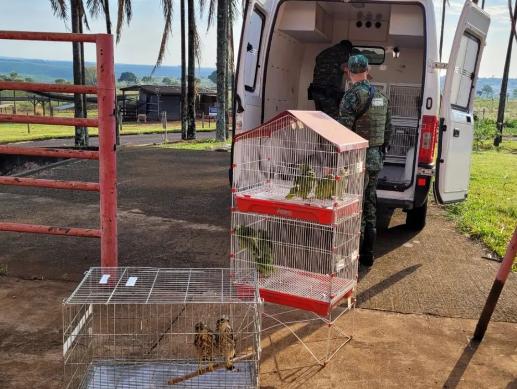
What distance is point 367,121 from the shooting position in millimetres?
4941

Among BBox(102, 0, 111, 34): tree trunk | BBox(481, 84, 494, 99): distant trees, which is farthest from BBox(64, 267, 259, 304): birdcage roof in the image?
BBox(481, 84, 494, 99): distant trees

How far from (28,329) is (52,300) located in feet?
1.70

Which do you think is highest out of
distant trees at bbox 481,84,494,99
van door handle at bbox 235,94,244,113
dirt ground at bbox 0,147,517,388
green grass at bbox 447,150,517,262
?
distant trees at bbox 481,84,494,99

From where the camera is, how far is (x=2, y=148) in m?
4.45

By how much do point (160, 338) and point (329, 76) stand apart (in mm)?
A: 5024

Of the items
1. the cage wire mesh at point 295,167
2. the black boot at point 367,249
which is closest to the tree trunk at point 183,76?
the black boot at point 367,249

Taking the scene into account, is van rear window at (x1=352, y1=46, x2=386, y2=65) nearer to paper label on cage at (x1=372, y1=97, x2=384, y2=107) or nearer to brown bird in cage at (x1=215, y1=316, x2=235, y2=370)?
paper label on cage at (x1=372, y1=97, x2=384, y2=107)

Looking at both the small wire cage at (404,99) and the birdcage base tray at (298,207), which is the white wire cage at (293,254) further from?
the small wire cage at (404,99)

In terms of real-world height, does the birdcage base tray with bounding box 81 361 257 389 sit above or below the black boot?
below

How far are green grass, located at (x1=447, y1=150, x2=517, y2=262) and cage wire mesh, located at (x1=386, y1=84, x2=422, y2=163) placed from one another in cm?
123

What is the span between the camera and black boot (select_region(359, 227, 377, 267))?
5.17 meters

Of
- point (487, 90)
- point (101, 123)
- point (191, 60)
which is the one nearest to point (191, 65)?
point (191, 60)

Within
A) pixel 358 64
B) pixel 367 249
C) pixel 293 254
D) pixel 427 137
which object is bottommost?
pixel 367 249

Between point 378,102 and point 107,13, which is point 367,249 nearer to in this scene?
point 378,102
